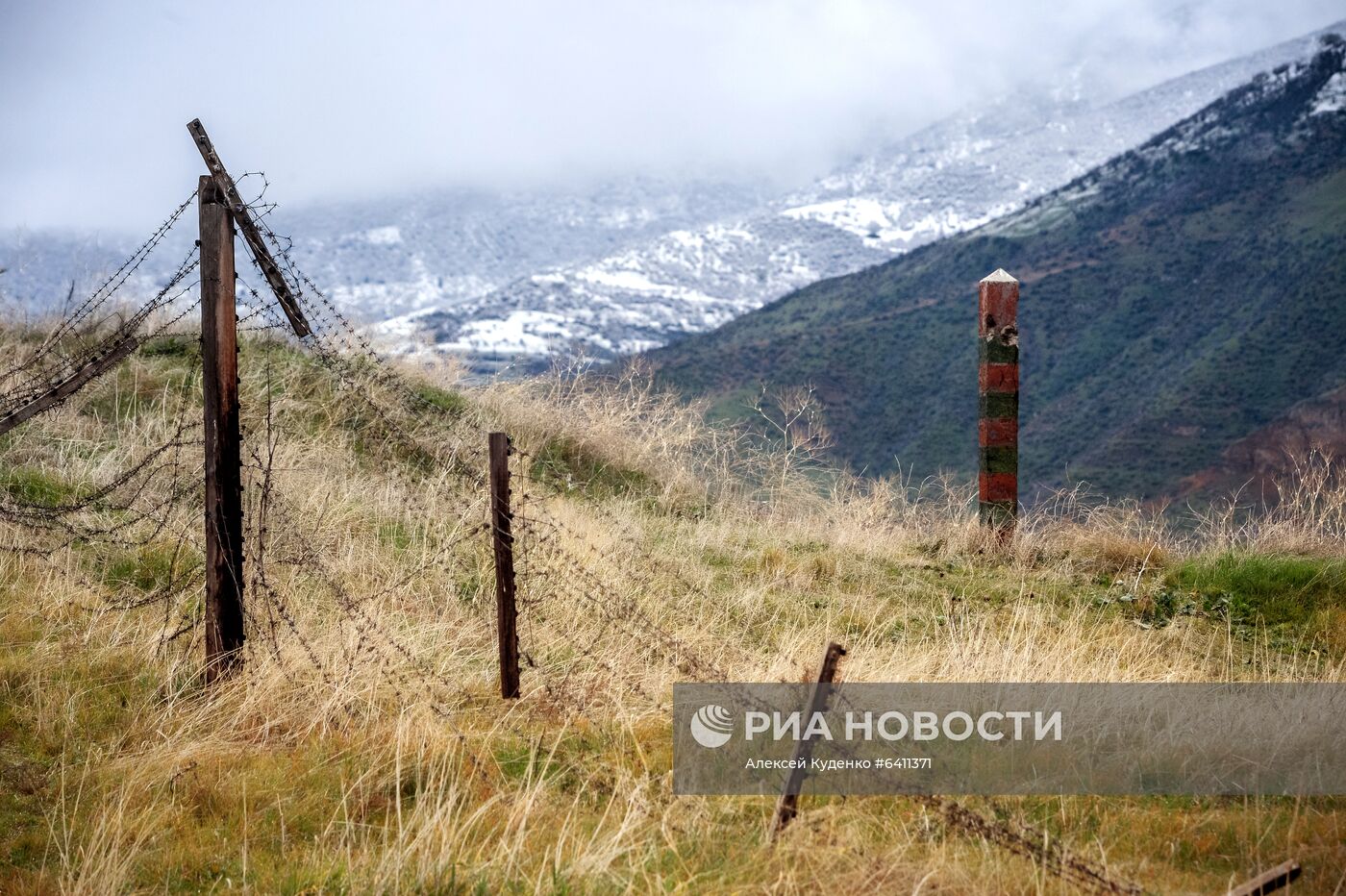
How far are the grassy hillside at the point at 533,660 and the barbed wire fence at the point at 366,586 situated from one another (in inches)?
1.4

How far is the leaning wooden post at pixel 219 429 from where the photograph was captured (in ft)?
15.0

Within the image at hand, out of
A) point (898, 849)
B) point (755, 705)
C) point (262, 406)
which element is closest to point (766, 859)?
point (898, 849)

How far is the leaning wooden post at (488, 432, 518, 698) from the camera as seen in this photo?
4211mm

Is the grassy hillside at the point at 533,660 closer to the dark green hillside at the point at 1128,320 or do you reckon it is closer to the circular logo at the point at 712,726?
the circular logo at the point at 712,726

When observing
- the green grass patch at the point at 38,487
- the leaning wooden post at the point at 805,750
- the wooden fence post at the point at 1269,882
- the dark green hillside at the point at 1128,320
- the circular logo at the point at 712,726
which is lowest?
the wooden fence post at the point at 1269,882

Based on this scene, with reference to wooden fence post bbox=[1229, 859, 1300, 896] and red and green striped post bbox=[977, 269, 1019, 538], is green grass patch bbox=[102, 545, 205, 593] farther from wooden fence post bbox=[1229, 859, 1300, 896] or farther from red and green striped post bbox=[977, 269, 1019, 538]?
red and green striped post bbox=[977, 269, 1019, 538]

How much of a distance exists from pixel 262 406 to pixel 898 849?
27.4 ft

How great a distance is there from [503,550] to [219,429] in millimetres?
1384

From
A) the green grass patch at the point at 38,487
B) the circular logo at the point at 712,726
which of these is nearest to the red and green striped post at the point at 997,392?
the circular logo at the point at 712,726

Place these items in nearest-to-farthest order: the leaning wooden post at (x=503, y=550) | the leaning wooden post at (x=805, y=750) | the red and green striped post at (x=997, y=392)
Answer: the leaning wooden post at (x=805, y=750) → the leaning wooden post at (x=503, y=550) → the red and green striped post at (x=997, y=392)

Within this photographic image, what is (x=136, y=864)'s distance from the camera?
324 cm

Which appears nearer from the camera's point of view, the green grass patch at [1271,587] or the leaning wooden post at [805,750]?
the leaning wooden post at [805,750]

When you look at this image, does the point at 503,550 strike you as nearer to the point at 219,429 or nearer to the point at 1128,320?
the point at 219,429

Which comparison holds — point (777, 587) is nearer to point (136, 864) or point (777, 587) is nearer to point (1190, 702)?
Result: point (1190, 702)
